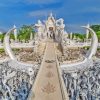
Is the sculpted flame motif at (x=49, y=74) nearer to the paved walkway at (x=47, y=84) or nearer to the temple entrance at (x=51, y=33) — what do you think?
the paved walkway at (x=47, y=84)

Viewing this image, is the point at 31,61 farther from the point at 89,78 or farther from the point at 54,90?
the point at 54,90

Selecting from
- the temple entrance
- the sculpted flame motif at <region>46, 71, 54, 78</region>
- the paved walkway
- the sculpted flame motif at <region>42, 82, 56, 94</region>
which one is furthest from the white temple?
the sculpted flame motif at <region>42, 82, 56, 94</region>

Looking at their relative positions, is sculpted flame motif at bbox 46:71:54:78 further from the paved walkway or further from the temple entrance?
the temple entrance

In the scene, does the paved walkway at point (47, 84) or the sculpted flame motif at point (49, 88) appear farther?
the sculpted flame motif at point (49, 88)

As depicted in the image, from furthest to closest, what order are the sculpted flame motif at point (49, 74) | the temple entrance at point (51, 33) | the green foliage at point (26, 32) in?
the green foliage at point (26, 32) → the temple entrance at point (51, 33) → the sculpted flame motif at point (49, 74)

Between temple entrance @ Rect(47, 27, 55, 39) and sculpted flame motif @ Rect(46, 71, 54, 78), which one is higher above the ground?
temple entrance @ Rect(47, 27, 55, 39)

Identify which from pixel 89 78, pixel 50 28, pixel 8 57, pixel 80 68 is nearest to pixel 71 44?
pixel 50 28

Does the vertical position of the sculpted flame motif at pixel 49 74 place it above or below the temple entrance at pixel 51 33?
below

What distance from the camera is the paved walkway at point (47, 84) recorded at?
16.7 meters

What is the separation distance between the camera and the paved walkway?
54.8ft

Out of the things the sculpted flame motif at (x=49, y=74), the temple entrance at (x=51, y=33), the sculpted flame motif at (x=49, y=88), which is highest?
the temple entrance at (x=51, y=33)

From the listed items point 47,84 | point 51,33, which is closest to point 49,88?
point 47,84

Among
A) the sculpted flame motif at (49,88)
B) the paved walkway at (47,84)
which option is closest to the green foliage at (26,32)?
the paved walkway at (47,84)

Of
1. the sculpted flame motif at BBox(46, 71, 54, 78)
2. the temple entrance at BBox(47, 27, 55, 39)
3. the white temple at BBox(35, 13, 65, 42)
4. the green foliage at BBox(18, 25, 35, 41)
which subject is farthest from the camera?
the green foliage at BBox(18, 25, 35, 41)
